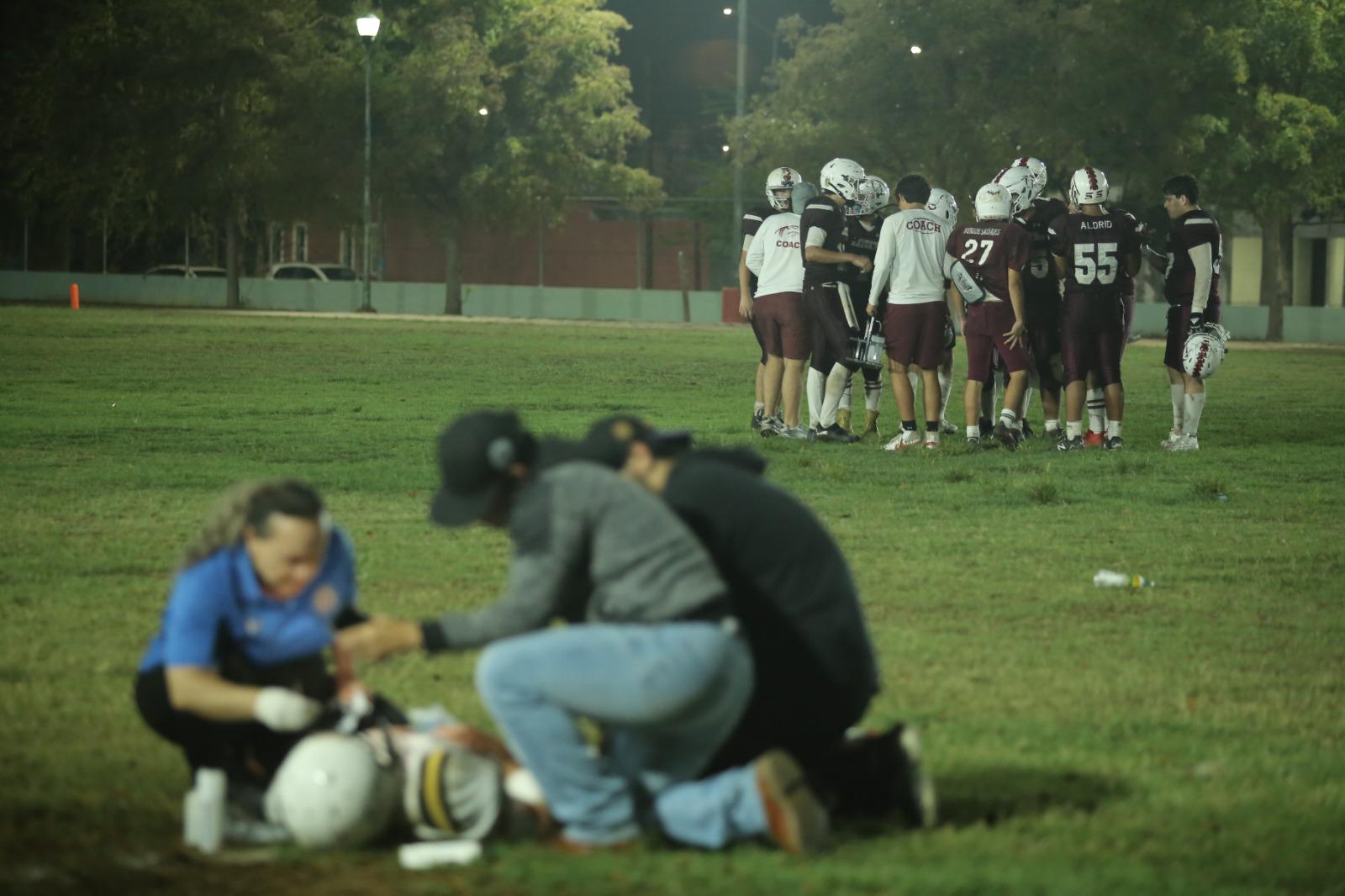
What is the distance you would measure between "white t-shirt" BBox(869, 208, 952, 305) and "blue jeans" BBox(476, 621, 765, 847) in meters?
11.6

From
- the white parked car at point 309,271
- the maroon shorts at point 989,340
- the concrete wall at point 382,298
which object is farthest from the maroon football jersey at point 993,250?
the white parked car at point 309,271

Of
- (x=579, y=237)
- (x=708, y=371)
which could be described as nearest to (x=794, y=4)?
(x=579, y=237)

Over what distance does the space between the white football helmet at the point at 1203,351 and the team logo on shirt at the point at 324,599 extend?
12080 mm

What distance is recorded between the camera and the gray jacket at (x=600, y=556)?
4883 millimetres

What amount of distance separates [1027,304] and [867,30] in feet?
121

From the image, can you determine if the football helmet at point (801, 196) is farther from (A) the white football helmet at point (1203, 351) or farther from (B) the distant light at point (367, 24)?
(B) the distant light at point (367, 24)

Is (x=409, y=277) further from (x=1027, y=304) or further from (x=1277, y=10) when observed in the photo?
(x=1027, y=304)

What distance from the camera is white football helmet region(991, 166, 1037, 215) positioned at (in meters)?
16.8

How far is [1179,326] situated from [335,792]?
42.3 feet

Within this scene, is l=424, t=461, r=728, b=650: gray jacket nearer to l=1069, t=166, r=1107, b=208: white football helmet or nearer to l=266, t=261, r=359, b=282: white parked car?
l=1069, t=166, r=1107, b=208: white football helmet

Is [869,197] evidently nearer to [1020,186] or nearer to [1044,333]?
[1020,186]

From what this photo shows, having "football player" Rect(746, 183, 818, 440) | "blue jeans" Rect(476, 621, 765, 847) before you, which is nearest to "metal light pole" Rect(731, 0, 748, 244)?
"football player" Rect(746, 183, 818, 440)

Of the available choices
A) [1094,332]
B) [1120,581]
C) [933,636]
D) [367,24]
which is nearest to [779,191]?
[1094,332]

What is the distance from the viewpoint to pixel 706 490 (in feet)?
16.9
